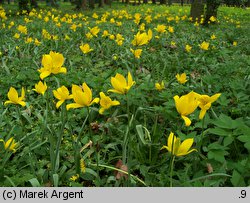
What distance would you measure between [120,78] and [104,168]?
0.79 m

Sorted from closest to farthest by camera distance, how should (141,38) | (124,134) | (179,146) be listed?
(179,146) < (124,134) < (141,38)

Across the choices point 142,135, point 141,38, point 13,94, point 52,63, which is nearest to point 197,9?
point 141,38

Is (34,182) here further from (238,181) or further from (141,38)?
(141,38)

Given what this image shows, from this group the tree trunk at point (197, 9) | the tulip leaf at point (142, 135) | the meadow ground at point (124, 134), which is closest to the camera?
the meadow ground at point (124, 134)

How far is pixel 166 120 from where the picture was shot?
2.84 metres

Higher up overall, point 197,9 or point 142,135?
point 197,9

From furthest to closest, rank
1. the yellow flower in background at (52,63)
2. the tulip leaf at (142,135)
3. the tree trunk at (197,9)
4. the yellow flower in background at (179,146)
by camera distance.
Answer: the tree trunk at (197,9)
the tulip leaf at (142,135)
the yellow flower in background at (52,63)
the yellow flower in background at (179,146)

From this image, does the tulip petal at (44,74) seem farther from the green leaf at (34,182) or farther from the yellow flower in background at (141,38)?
the yellow flower in background at (141,38)

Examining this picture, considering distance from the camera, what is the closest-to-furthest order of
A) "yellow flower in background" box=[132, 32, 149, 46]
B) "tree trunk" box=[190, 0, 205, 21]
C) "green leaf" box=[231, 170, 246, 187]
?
1. "green leaf" box=[231, 170, 246, 187]
2. "yellow flower in background" box=[132, 32, 149, 46]
3. "tree trunk" box=[190, 0, 205, 21]

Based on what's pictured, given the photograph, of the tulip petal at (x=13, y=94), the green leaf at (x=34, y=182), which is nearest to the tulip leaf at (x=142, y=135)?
the green leaf at (x=34, y=182)

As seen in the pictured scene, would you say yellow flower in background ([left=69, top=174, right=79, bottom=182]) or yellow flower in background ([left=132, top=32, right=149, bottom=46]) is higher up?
yellow flower in background ([left=132, top=32, right=149, bottom=46])

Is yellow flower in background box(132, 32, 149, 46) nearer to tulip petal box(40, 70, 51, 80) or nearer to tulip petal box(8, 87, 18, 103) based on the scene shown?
tulip petal box(40, 70, 51, 80)

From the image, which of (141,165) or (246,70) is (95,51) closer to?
(246,70)

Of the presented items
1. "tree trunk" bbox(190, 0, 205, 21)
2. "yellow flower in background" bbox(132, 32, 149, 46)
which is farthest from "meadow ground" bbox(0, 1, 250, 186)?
"tree trunk" bbox(190, 0, 205, 21)
